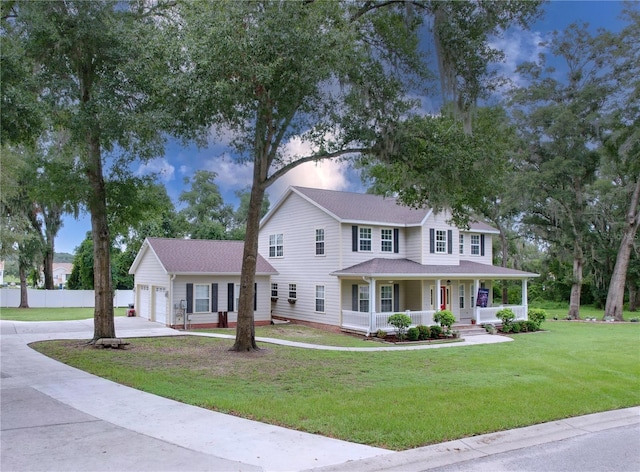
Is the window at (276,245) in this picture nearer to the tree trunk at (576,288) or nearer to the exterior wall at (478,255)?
the exterior wall at (478,255)

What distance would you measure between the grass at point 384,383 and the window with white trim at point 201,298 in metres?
4.66

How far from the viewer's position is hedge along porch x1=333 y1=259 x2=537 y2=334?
19188 mm

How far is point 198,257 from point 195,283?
179 centimetres

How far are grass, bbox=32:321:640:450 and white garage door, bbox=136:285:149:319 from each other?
870 cm

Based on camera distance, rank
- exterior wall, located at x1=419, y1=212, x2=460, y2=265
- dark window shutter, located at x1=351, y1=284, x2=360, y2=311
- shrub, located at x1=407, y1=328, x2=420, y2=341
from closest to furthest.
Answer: shrub, located at x1=407, y1=328, x2=420, y2=341 < dark window shutter, located at x1=351, y1=284, x2=360, y2=311 < exterior wall, located at x1=419, y1=212, x2=460, y2=265

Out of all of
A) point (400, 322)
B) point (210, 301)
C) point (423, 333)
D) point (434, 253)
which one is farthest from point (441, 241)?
point (210, 301)

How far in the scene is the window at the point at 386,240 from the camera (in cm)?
2234

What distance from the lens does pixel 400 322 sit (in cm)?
1819

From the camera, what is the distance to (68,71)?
43.3ft

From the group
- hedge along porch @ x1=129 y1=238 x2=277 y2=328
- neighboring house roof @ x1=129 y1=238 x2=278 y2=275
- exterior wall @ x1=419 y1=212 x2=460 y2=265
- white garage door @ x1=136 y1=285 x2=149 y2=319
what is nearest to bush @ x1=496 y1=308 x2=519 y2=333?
exterior wall @ x1=419 y1=212 x2=460 y2=265

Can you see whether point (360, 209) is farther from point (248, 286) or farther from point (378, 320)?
point (248, 286)

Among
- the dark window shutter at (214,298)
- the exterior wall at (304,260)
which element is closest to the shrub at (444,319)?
the exterior wall at (304,260)

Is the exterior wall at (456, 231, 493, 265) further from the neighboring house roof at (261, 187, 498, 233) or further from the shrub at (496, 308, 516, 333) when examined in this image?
the shrub at (496, 308, 516, 333)

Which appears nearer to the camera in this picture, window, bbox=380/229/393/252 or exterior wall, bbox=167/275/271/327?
exterior wall, bbox=167/275/271/327
